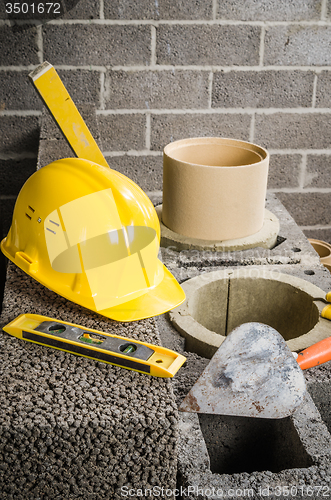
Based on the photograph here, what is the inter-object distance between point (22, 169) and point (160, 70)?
1.22 meters

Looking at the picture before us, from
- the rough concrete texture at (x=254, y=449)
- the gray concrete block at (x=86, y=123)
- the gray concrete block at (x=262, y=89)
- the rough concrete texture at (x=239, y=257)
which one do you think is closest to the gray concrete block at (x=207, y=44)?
the gray concrete block at (x=262, y=89)

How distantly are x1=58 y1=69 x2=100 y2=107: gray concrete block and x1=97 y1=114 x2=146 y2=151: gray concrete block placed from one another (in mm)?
149

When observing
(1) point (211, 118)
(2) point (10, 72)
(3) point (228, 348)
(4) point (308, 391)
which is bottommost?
(4) point (308, 391)

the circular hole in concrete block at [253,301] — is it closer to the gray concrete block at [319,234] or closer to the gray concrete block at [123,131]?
the gray concrete block at [123,131]

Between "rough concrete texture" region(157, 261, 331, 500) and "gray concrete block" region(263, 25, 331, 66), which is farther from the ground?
"gray concrete block" region(263, 25, 331, 66)

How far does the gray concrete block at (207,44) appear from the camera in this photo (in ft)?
10.5

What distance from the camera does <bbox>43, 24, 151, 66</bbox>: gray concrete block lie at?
312 cm

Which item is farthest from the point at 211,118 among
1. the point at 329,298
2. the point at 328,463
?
the point at 328,463

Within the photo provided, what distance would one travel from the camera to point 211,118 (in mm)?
3436

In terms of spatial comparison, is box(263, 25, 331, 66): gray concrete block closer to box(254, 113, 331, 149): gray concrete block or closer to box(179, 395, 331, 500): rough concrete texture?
box(254, 113, 331, 149): gray concrete block

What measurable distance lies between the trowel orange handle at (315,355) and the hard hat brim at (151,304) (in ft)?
1.63

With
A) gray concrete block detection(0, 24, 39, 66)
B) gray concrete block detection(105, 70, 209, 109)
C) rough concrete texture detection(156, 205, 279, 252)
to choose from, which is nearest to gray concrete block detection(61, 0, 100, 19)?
gray concrete block detection(0, 24, 39, 66)

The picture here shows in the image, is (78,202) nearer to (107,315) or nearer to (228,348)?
(107,315)

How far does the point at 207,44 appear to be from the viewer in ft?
10.6
